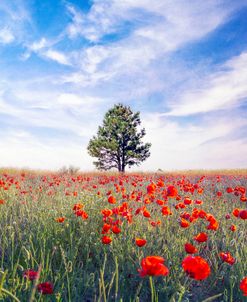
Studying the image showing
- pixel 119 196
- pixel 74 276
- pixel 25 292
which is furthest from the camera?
pixel 119 196

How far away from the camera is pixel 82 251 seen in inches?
145

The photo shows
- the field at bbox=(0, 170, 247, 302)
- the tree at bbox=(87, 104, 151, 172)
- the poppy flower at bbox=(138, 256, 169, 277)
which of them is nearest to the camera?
the poppy flower at bbox=(138, 256, 169, 277)

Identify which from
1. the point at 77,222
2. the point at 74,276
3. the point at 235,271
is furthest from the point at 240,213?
the point at 77,222

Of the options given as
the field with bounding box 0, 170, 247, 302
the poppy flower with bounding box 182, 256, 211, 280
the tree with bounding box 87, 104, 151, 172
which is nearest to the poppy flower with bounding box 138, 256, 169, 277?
Result: the poppy flower with bounding box 182, 256, 211, 280

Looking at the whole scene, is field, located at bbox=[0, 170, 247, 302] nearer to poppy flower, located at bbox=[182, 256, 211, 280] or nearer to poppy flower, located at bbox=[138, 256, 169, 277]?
poppy flower, located at bbox=[182, 256, 211, 280]

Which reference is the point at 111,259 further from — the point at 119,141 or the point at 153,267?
the point at 119,141

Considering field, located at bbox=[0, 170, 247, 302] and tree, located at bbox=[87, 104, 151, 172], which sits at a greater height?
tree, located at bbox=[87, 104, 151, 172]

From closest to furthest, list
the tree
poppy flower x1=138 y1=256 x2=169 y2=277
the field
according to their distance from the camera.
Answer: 1. poppy flower x1=138 y1=256 x2=169 y2=277
2. the field
3. the tree

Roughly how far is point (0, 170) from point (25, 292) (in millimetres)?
15208

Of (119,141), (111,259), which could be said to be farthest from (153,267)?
(119,141)

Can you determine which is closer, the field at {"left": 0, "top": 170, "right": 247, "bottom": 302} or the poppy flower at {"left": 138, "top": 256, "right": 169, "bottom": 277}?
the poppy flower at {"left": 138, "top": 256, "right": 169, "bottom": 277}

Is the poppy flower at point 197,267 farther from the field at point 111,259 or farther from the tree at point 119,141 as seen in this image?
the tree at point 119,141

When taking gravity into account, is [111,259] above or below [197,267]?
below

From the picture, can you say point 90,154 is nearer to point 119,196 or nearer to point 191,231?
point 119,196
